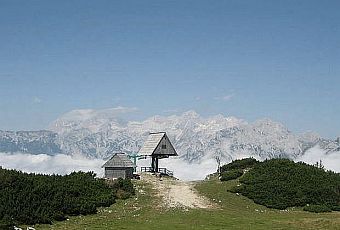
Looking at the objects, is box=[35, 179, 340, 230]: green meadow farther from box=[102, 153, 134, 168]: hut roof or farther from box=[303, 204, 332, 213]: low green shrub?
box=[102, 153, 134, 168]: hut roof

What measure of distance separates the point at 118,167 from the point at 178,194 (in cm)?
1404

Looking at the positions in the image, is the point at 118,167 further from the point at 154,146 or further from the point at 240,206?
the point at 240,206

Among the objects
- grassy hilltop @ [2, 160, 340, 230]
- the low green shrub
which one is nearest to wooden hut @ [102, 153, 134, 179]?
grassy hilltop @ [2, 160, 340, 230]

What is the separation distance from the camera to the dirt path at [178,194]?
2052 inches

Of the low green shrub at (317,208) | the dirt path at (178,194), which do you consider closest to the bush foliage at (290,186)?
the low green shrub at (317,208)

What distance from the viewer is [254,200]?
2181 inches

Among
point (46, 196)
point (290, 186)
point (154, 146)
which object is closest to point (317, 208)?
point (290, 186)

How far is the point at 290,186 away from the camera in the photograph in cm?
5875

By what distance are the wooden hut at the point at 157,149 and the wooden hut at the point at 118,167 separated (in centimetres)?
796

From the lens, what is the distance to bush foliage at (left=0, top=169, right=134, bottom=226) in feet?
140

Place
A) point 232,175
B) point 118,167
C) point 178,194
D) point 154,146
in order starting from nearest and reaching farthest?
1. point 178,194
2. point 232,175
3. point 118,167
4. point 154,146

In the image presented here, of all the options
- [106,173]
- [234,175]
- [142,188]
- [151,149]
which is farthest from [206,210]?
[151,149]

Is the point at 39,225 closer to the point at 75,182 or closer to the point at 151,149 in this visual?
the point at 75,182

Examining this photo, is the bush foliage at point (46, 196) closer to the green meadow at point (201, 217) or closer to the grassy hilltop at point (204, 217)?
the green meadow at point (201, 217)
